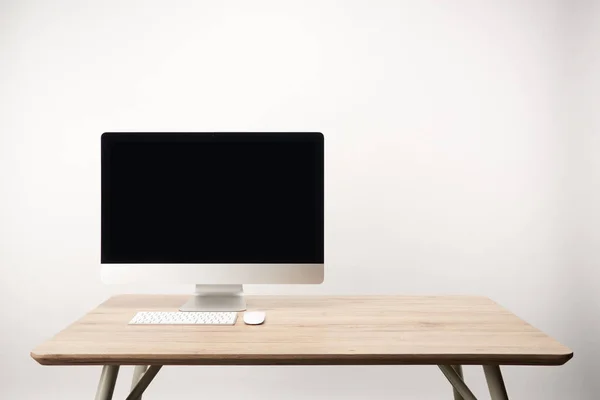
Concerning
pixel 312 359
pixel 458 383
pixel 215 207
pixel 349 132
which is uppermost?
pixel 349 132

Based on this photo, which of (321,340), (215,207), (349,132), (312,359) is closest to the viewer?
(312,359)

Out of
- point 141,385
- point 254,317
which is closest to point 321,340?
point 254,317

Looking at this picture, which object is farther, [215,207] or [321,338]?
[215,207]

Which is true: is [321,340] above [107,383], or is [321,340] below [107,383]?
above

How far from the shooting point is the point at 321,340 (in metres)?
1.34

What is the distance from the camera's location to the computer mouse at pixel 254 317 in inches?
58.1

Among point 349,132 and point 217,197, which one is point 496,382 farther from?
point 349,132

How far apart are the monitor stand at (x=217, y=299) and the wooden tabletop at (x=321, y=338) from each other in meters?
0.07

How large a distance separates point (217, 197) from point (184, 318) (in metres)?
0.39

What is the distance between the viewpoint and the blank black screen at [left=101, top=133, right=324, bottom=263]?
1622mm

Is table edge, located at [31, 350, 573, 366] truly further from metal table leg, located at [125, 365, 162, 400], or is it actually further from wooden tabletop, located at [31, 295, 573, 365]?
metal table leg, located at [125, 365, 162, 400]

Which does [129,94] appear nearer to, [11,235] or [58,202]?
[58,202]

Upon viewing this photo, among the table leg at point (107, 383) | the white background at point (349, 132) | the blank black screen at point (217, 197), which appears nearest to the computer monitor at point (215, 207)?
the blank black screen at point (217, 197)

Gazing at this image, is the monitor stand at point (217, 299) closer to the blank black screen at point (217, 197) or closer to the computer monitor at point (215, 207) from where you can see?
the computer monitor at point (215, 207)
